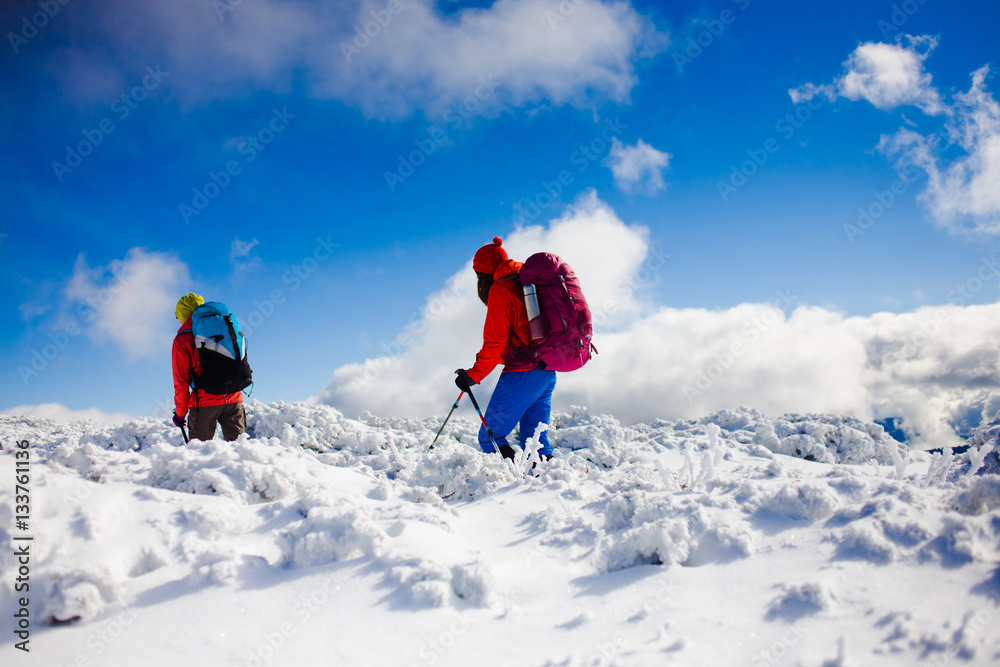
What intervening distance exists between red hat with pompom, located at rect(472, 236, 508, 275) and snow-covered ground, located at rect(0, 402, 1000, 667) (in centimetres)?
308

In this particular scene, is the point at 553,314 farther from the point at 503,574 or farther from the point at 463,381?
the point at 503,574

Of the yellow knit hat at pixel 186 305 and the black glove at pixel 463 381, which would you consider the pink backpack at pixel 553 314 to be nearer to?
the black glove at pixel 463 381

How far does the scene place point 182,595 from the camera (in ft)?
6.30

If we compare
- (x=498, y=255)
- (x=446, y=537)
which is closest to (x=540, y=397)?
(x=498, y=255)

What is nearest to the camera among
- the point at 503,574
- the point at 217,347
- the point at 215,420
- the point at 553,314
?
the point at 503,574

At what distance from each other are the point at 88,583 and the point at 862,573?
10.2 feet

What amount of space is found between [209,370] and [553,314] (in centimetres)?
397

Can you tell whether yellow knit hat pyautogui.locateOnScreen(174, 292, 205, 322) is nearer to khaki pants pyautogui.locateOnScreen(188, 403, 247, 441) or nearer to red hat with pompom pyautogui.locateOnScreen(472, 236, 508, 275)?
khaki pants pyautogui.locateOnScreen(188, 403, 247, 441)

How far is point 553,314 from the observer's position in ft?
16.2

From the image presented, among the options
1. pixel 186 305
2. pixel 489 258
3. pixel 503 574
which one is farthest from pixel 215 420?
pixel 503 574

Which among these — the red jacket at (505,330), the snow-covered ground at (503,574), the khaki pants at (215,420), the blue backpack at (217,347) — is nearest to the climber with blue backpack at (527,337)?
the red jacket at (505,330)

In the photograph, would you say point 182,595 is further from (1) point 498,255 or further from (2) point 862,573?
(1) point 498,255

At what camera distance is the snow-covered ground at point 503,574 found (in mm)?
Result: 1625

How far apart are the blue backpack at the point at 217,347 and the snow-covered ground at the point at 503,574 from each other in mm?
2167
